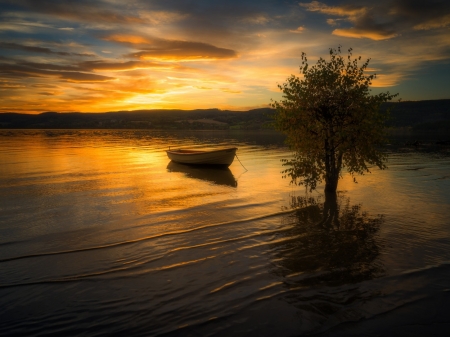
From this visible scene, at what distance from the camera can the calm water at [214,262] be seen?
20.1ft

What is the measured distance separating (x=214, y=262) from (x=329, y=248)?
3.69m

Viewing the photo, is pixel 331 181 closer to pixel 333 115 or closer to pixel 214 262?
pixel 333 115

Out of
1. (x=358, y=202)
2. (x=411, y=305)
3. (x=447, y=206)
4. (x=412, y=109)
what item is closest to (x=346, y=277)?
(x=411, y=305)

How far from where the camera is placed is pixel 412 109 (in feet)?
620

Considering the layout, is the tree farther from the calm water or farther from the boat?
the boat

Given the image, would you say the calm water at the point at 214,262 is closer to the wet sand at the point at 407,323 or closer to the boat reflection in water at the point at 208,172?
the wet sand at the point at 407,323

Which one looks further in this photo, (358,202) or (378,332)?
(358,202)

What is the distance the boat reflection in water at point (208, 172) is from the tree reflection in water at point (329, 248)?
931 cm

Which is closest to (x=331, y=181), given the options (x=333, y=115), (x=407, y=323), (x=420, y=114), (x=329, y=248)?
(x=333, y=115)

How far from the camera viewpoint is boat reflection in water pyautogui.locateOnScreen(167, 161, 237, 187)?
23639 mm

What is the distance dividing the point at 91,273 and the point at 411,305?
768 cm

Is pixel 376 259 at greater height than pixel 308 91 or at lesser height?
lesser

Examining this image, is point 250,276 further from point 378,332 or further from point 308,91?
point 308,91

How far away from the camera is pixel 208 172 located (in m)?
28.7
